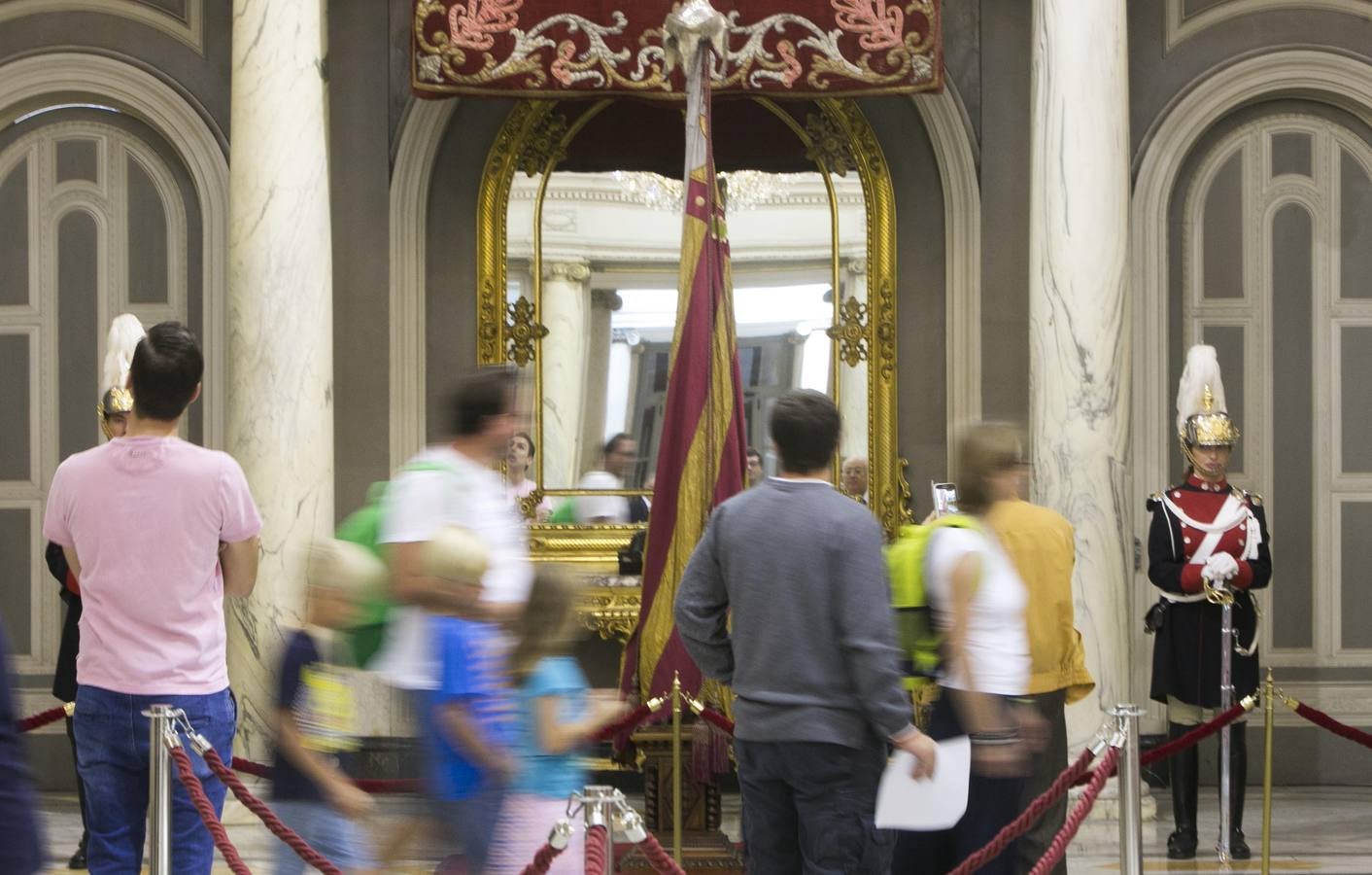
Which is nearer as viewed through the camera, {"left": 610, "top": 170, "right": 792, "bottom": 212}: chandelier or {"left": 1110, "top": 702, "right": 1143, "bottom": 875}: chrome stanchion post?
{"left": 1110, "top": 702, "right": 1143, "bottom": 875}: chrome stanchion post

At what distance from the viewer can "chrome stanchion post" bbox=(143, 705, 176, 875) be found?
4.30m

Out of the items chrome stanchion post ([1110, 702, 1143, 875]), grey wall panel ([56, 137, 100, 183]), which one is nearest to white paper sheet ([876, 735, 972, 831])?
chrome stanchion post ([1110, 702, 1143, 875])

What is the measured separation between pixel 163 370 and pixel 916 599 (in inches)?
75.9

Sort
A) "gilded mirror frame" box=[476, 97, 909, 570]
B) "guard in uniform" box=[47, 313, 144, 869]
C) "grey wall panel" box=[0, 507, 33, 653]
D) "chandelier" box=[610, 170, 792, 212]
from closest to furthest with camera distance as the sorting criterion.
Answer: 1. "guard in uniform" box=[47, 313, 144, 869]
2. "gilded mirror frame" box=[476, 97, 909, 570]
3. "grey wall panel" box=[0, 507, 33, 653]
4. "chandelier" box=[610, 170, 792, 212]

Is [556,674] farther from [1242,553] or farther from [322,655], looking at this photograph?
[1242,553]

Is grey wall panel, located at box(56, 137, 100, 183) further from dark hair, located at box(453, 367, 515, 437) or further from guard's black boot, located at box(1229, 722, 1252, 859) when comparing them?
dark hair, located at box(453, 367, 515, 437)

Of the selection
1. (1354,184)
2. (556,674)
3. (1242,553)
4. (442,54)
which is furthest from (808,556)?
(1354,184)

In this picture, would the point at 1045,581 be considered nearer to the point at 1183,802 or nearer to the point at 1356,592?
the point at 1183,802

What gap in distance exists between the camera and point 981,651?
4734 millimetres

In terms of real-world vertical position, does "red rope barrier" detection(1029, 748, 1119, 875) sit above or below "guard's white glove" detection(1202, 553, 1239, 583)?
below

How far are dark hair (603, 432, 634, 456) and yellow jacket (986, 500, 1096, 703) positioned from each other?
4.27 m

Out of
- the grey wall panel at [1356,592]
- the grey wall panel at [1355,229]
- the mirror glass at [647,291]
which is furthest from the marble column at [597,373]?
the grey wall panel at [1356,592]

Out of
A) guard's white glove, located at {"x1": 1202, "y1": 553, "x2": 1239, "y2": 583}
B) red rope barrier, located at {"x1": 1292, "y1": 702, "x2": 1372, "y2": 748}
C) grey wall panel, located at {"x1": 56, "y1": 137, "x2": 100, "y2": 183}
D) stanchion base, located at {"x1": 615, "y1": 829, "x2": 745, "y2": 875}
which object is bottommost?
stanchion base, located at {"x1": 615, "y1": 829, "x2": 745, "y2": 875}

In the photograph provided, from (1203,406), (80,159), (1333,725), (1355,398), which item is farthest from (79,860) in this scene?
(1355,398)
